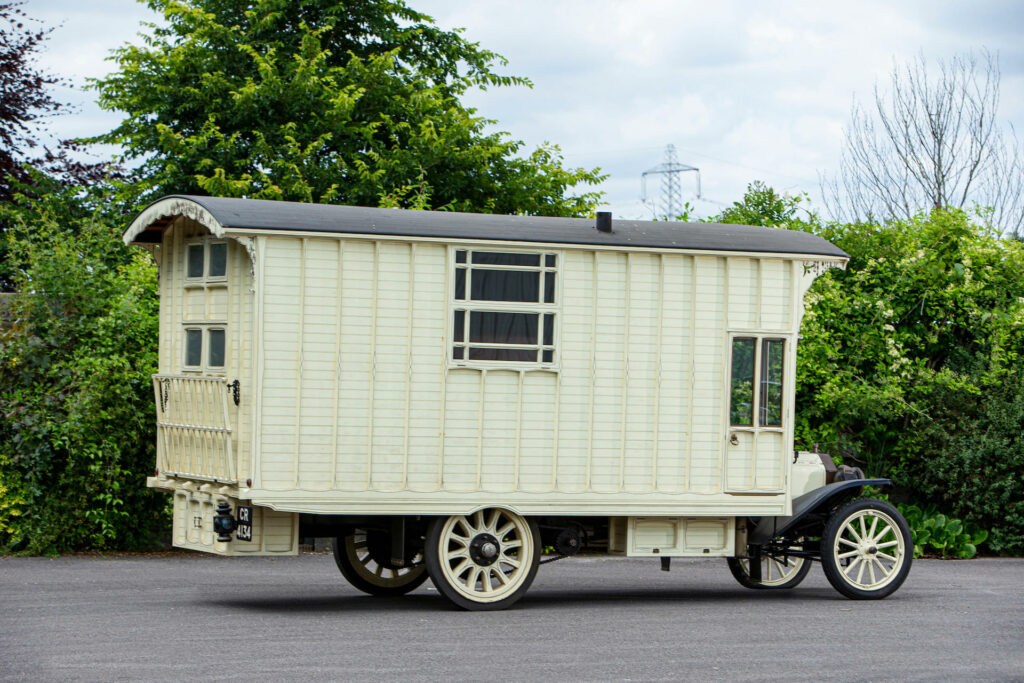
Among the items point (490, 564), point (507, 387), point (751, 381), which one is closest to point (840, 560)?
point (751, 381)

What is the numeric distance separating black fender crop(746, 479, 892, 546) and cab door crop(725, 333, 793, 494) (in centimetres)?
36

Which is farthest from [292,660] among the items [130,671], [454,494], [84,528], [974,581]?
[974,581]

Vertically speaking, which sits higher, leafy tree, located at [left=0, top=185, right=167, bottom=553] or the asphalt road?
leafy tree, located at [left=0, top=185, right=167, bottom=553]

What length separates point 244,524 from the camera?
33.8 ft

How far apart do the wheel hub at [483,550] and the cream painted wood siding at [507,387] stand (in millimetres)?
A: 289

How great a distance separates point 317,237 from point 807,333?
24.9 feet

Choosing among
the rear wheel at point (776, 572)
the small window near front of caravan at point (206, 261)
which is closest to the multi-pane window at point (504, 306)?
the small window near front of caravan at point (206, 261)

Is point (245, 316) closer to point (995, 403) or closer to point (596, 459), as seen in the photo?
point (596, 459)

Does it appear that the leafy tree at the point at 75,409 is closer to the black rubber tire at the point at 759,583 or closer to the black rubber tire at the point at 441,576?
the black rubber tire at the point at 441,576

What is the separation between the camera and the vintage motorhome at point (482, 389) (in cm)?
1026

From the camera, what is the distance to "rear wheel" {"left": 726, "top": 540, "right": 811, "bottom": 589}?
12.4 metres

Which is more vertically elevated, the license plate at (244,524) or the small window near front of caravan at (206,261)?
the small window near front of caravan at (206,261)

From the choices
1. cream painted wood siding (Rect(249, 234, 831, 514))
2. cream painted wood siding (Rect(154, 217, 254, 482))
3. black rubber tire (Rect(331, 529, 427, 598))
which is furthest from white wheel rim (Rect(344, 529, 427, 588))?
cream painted wood siding (Rect(154, 217, 254, 482))

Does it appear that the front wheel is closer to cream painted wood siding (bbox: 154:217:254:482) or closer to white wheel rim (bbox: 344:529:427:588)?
white wheel rim (bbox: 344:529:427:588)
